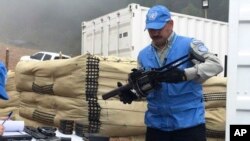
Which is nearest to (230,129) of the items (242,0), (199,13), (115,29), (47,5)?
(242,0)

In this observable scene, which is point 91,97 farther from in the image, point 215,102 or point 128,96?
point 215,102

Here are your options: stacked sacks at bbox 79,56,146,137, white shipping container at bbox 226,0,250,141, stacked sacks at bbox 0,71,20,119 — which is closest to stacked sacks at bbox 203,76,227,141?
stacked sacks at bbox 79,56,146,137

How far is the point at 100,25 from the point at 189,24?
6.91 ft

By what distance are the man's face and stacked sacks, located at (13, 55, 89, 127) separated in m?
1.26

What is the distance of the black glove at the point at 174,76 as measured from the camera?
2.92 metres

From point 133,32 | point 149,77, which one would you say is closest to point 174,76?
point 149,77

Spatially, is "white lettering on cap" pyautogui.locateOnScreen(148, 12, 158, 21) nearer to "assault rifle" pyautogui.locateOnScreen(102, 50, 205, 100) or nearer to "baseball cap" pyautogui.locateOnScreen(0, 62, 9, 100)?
"assault rifle" pyautogui.locateOnScreen(102, 50, 205, 100)

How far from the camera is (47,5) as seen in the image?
2046 inches

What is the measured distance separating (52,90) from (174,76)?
2114 millimetres

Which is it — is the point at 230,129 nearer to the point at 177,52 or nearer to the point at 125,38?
the point at 177,52

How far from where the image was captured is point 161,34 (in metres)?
3.16

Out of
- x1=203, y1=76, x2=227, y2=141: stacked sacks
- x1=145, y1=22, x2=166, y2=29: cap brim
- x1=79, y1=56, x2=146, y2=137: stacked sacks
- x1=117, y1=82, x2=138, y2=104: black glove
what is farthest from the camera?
x1=203, y1=76, x2=227, y2=141: stacked sacks

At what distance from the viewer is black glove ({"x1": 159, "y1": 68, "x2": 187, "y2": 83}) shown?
9.57 ft

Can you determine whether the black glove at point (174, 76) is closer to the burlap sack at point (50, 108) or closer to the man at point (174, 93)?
the man at point (174, 93)
